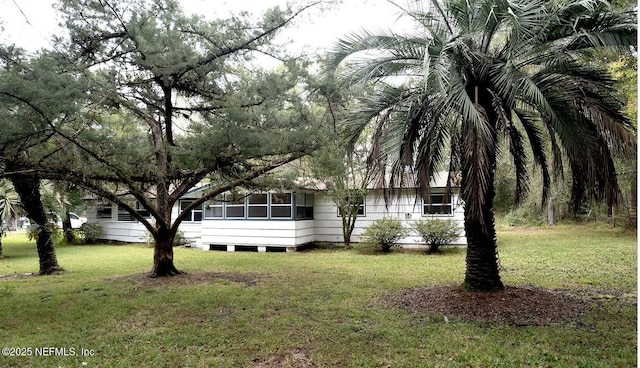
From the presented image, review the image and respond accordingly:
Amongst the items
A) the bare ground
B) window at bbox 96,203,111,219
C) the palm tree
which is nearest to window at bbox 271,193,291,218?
the bare ground

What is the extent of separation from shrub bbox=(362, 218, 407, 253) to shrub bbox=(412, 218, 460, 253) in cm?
65

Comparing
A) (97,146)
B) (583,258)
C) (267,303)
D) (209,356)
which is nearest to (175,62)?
(97,146)

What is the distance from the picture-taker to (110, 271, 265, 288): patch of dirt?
830 centimetres

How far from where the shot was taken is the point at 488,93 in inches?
233

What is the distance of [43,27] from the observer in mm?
5949

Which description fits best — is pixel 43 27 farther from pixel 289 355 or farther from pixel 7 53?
pixel 289 355

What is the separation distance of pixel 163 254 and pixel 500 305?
22.9 ft

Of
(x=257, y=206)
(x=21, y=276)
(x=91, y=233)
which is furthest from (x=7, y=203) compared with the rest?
(x=257, y=206)

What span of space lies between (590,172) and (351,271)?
18.8ft

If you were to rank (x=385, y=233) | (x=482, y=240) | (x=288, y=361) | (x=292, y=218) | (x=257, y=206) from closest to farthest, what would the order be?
(x=288, y=361), (x=482, y=240), (x=385, y=233), (x=292, y=218), (x=257, y=206)

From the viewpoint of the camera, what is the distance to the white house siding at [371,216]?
45.1 feet

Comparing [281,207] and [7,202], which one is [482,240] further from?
[7,202]

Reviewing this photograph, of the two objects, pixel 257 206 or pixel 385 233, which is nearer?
pixel 385 233

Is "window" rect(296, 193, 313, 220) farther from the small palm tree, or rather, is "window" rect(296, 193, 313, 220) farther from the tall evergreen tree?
the small palm tree
